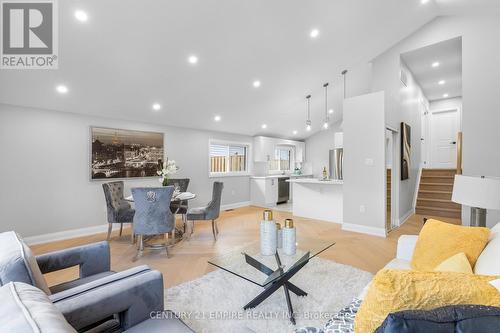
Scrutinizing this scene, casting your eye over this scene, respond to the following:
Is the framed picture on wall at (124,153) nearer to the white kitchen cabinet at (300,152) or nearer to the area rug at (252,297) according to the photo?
the area rug at (252,297)

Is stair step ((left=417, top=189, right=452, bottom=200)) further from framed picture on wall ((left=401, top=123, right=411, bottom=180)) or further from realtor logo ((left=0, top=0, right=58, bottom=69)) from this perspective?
realtor logo ((left=0, top=0, right=58, bottom=69))

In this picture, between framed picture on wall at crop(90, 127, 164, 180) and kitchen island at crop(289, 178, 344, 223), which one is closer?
framed picture on wall at crop(90, 127, 164, 180)

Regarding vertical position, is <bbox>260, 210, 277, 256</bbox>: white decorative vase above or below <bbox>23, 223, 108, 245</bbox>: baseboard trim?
above

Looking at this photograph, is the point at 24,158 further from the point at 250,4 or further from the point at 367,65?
the point at 367,65

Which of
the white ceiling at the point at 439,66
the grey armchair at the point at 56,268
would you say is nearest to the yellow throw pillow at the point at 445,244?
the grey armchair at the point at 56,268

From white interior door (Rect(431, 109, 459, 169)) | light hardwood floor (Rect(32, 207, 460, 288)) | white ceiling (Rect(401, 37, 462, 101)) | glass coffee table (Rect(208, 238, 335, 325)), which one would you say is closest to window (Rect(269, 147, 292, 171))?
light hardwood floor (Rect(32, 207, 460, 288))

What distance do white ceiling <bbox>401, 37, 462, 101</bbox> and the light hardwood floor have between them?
3.48m

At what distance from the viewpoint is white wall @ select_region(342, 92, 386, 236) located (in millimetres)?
4098

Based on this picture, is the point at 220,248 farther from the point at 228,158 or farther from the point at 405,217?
the point at 405,217

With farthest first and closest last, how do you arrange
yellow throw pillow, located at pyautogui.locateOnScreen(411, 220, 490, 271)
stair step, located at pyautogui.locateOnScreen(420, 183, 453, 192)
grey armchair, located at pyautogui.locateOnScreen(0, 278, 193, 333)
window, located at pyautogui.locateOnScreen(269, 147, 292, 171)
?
window, located at pyautogui.locateOnScreen(269, 147, 292, 171), stair step, located at pyautogui.locateOnScreen(420, 183, 453, 192), yellow throw pillow, located at pyautogui.locateOnScreen(411, 220, 490, 271), grey armchair, located at pyautogui.locateOnScreen(0, 278, 193, 333)

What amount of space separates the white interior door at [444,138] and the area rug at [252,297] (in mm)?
6845

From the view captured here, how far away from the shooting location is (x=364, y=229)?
4266 mm

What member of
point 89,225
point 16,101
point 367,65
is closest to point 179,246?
point 89,225

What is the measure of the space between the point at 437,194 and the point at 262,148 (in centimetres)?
469
